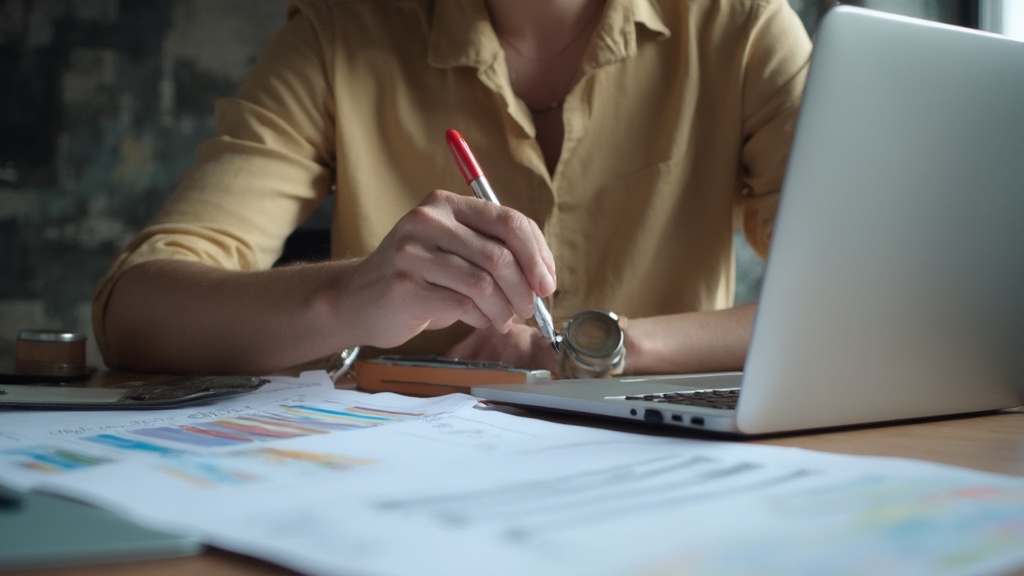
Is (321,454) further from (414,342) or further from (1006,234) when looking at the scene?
(414,342)

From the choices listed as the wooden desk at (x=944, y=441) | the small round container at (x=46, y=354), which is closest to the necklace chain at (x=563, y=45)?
the small round container at (x=46, y=354)

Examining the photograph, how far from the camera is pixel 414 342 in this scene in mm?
1316

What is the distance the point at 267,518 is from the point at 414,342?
3.21 ft

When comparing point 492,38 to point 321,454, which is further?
point 492,38

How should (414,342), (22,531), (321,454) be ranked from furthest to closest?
(414,342)
(321,454)
(22,531)

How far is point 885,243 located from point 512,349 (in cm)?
53

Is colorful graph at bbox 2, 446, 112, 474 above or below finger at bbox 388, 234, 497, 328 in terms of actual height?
below

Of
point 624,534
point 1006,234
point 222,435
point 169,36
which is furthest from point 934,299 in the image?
point 169,36

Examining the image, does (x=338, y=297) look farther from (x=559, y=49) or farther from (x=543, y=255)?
(x=559, y=49)

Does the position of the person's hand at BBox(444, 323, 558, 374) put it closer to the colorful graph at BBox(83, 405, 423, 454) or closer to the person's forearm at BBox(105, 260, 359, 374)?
the person's forearm at BBox(105, 260, 359, 374)

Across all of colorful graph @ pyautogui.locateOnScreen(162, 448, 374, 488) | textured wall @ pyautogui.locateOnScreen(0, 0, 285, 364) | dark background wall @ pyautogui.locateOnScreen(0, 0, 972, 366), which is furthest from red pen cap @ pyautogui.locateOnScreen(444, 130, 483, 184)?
textured wall @ pyautogui.locateOnScreen(0, 0, 285, 364)

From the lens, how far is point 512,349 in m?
1.00

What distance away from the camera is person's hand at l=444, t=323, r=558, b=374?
99 centimetres

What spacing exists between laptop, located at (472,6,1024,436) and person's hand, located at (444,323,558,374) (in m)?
0.34
